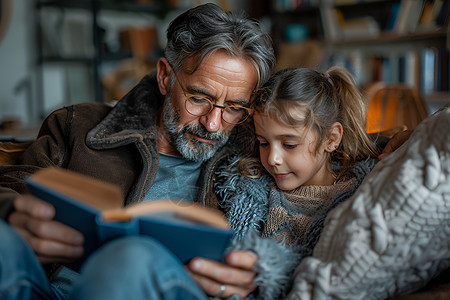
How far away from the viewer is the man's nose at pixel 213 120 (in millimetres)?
1443

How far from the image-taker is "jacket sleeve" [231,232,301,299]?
0.93 metres

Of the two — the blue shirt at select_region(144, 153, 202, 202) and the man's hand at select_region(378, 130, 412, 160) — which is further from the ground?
the man's hand at select_region(378, 130, 412, 160)

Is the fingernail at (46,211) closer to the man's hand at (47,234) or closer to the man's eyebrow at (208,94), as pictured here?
the man's hand at (47,234)

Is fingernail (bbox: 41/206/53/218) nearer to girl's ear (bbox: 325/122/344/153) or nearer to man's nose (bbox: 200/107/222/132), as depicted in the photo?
man's nose (bbox: 200/107/222/132)

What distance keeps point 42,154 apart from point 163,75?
54cm

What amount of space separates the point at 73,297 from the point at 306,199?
0.77 meters

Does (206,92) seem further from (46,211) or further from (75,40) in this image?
(75,40)

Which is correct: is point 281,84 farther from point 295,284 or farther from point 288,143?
point 295,284

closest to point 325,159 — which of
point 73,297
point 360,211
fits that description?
point 360,211

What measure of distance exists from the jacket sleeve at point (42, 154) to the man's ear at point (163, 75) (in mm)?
356

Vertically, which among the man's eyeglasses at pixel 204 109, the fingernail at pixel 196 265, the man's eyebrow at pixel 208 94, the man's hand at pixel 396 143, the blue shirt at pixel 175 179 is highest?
the man's eyebrow at pixel 208 94

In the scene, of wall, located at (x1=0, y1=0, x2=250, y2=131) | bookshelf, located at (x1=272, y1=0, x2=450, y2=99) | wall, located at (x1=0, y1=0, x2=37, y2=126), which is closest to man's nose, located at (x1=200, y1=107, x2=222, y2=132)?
bookshelf, located at (x1=272, y1=0, x2=450, y2=99)

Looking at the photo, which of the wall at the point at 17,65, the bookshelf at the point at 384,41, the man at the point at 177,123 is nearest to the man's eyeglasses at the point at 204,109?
the man at the point at 177,123

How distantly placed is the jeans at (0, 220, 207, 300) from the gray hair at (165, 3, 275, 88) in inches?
33.1
